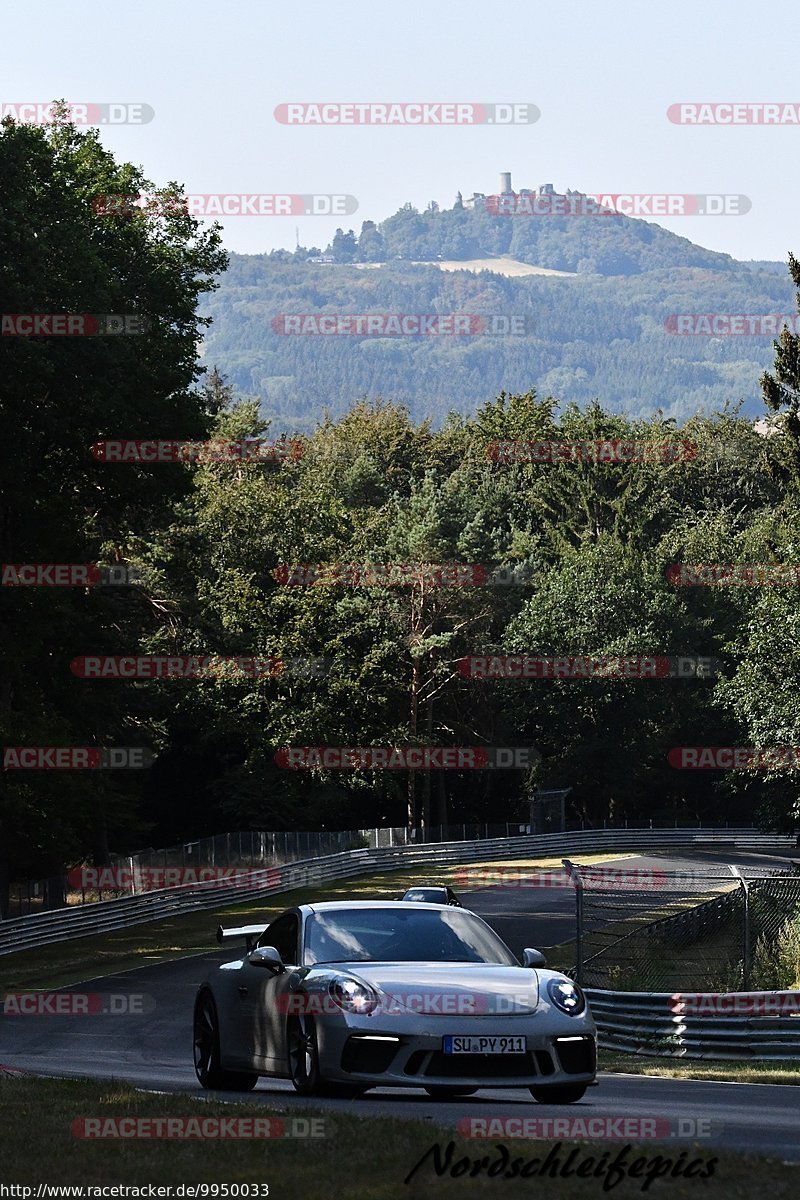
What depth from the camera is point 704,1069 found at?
1592 centimetres

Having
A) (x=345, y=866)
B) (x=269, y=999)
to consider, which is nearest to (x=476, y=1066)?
(x=269, y=999)

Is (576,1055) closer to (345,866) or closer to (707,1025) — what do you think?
(707,1025)

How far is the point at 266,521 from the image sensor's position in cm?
7250

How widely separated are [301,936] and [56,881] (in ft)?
104

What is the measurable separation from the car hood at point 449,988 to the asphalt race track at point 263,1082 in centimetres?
57

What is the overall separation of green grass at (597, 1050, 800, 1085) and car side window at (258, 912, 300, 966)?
422 centimetres

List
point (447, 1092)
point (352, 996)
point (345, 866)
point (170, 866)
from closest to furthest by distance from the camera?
point (352, 996) < point (447, 1092) < point (170, 866) < point (345, 866)

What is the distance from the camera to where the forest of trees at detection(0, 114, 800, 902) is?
37.8 m

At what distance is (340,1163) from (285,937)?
4.66m

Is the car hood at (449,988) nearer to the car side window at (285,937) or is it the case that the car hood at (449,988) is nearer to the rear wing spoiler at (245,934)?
the car side window at (285,937)

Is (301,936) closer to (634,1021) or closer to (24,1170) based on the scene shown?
(24,1170)

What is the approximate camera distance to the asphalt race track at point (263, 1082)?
9.67 m

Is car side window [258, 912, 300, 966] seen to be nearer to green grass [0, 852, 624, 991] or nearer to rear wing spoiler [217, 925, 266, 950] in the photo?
rear wing spoiler [217, 925, 266, 950]

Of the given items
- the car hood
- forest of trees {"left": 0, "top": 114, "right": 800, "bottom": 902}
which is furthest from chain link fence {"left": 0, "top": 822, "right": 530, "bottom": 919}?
the car hood
